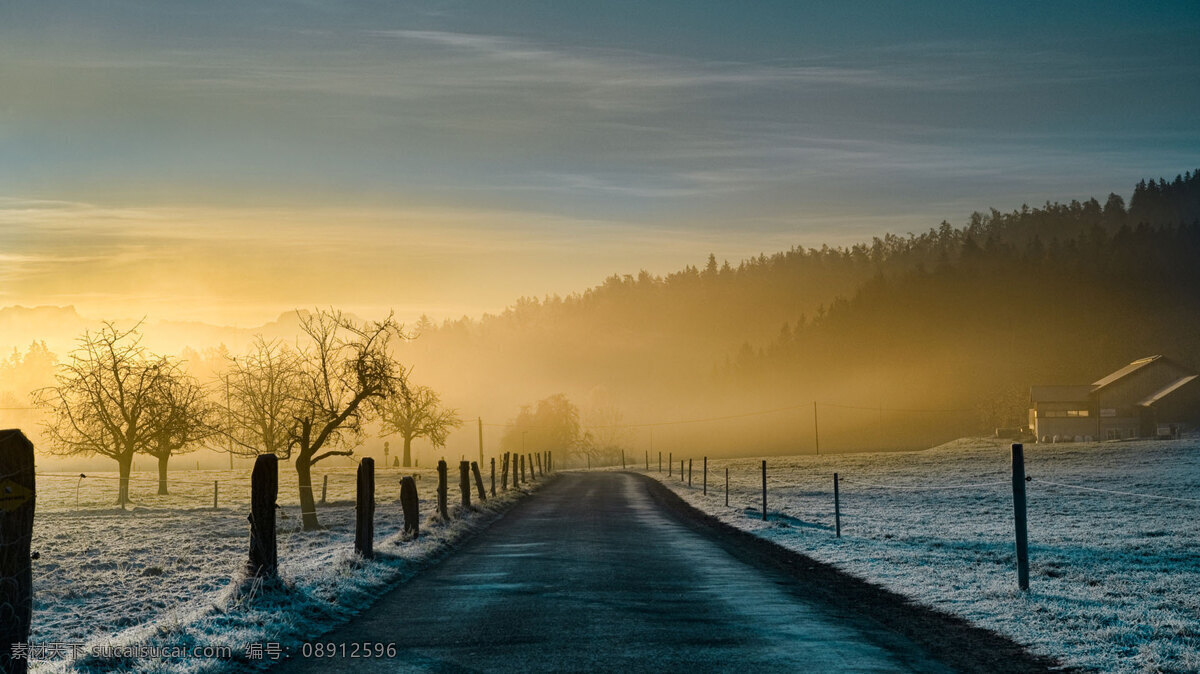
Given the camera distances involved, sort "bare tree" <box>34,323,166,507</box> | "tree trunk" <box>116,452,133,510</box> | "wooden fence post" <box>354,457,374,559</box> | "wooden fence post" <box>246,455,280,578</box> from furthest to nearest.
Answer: "bare tree" <box>34,323,166,507</box> → "tree trunk" <box>116,452,133,510</box> → "wooden fence post" <box>354,457,374,559</box> → "wooden fence post" <box>246,455,280,578</box>

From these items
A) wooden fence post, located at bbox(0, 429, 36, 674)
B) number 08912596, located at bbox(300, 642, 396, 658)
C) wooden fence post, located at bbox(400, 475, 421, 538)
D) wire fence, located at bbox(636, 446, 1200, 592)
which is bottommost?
wire fence, located at bbox(636, 446, 1200, 592)

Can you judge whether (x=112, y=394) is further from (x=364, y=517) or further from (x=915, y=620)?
(x=915, y=620)

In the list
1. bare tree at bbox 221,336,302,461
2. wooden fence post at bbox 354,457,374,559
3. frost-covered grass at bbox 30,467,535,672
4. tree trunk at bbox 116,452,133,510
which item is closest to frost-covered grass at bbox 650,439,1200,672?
frost-covered grass at bbox 30,467,535,672

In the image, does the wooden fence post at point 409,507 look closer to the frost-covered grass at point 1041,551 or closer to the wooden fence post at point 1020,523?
the frost-covered grass at point 1041,551

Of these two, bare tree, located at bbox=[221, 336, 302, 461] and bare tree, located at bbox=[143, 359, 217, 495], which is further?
bare tree, located at bbox=[221, 336, 302, 461]

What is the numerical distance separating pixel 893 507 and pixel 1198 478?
21.8 meters

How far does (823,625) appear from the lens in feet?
38.3

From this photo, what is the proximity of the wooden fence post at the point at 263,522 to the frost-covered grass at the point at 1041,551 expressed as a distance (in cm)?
916

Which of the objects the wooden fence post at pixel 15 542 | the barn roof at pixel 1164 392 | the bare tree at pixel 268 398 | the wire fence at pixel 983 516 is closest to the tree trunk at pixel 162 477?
the bare tree at pixel 268 398

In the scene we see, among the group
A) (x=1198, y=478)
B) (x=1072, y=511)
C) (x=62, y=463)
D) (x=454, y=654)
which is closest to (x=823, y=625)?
(x=454, y=654)

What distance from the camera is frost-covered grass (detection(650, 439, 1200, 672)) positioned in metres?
11.4

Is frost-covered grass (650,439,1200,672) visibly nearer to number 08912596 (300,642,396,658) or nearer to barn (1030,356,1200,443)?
number 08912596 (300,642,396,658)

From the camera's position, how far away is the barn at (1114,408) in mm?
111938

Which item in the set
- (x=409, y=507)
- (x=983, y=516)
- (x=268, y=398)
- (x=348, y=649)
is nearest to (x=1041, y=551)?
(x=983, y=516)
